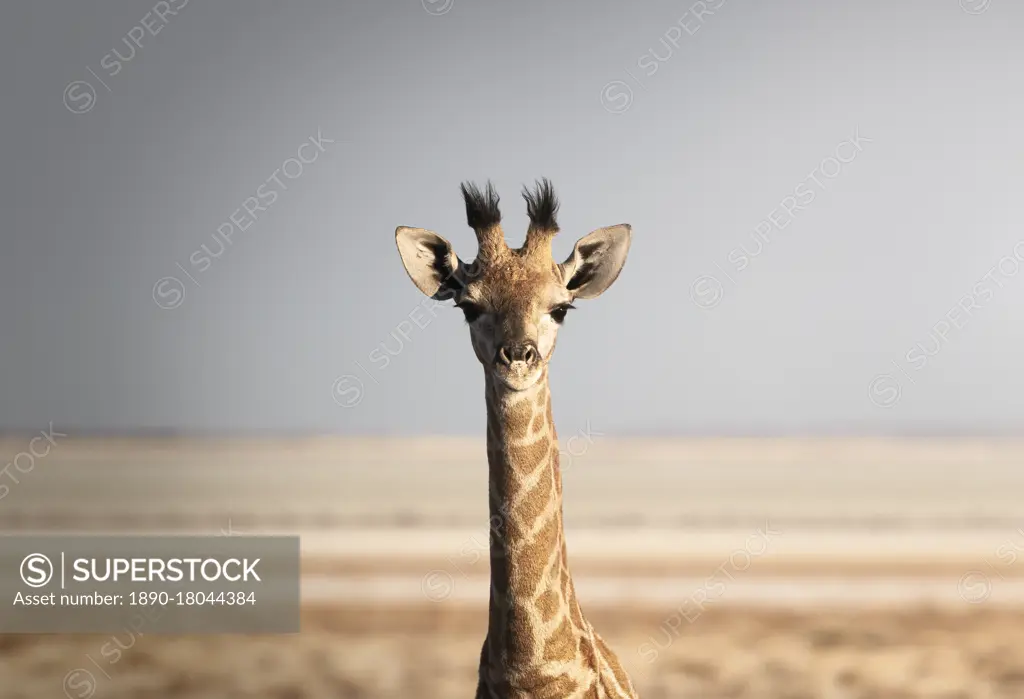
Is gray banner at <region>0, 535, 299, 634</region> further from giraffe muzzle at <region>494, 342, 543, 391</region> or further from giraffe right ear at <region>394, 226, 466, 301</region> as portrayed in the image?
giraffe muzzle at <region>494, 342, 543, 391</region>

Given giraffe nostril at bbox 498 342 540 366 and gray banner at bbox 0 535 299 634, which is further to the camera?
gray banner at bbox 0 535 299 634

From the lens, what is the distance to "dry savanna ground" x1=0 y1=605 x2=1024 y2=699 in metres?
5.59

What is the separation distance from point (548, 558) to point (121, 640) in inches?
164

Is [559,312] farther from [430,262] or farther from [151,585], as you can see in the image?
[151,585]

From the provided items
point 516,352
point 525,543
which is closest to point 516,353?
point 516,352

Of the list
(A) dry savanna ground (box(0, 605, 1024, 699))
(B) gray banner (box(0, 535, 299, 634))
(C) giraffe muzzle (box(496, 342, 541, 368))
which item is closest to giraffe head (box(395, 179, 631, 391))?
(C) giraffe muzzle (box(496, 342, 541, 368))

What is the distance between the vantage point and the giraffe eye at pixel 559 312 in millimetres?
3051

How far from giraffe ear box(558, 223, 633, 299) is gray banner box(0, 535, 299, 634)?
4.22 m

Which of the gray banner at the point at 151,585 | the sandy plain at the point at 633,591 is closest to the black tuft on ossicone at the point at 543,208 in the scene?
the sandy plain at the point at 633,591

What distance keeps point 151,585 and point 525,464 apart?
577 cm

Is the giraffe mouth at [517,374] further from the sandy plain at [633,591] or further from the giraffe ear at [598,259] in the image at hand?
the sandy plain at [633,591]

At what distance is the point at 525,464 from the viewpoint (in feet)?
9.88

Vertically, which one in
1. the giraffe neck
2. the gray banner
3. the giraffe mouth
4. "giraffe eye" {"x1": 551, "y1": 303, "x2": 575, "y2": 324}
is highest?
the gray banner

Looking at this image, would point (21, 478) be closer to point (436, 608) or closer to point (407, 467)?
point (407, 467)
